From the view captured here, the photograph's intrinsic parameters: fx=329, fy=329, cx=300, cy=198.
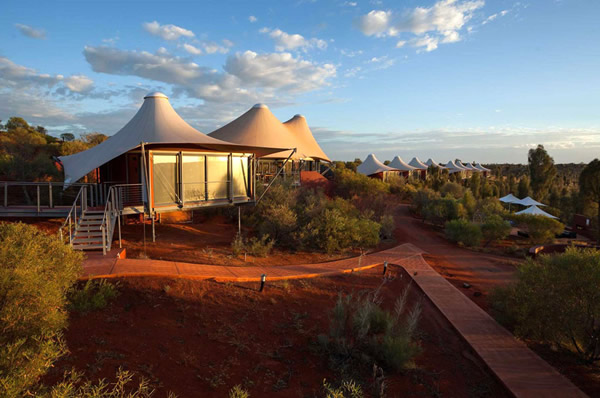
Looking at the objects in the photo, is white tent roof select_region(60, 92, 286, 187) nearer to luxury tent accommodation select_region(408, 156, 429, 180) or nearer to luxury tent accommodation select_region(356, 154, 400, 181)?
luxury tent accommodation select_region(356, 154, 400, 181)

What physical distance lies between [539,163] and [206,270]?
113 feet

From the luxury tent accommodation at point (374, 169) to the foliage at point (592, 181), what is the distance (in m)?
20.0

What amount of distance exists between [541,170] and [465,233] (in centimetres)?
2239

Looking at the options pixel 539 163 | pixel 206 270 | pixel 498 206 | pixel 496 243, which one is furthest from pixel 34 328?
pixel 539 163

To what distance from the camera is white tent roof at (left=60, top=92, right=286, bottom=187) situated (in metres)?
9.66

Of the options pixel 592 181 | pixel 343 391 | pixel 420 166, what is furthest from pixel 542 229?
pixel 420 166

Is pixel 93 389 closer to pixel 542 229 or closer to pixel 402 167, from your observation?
pixel 542 229

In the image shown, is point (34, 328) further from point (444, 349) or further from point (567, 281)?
point (567, 281)

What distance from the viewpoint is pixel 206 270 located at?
845 centimetres

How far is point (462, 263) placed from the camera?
41.5 ft

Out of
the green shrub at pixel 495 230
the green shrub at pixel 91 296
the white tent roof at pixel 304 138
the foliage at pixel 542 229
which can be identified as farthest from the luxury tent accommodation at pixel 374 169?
the green shrub at pixel 91 296

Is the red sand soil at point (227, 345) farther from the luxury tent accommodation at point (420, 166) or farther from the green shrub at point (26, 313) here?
the luxury tent accommodation at point (420, 166)

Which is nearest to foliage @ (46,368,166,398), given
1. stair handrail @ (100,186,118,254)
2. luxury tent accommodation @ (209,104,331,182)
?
stair handrail @ (100,186,118,254)

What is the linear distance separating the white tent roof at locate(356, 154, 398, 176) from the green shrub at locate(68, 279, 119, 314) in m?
33.4
